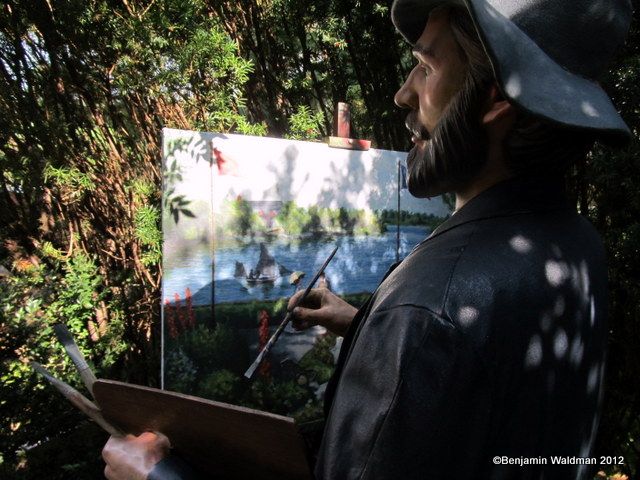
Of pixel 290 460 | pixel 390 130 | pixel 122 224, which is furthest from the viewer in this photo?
pixel 390 130

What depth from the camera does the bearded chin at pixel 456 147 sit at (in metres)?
0.92

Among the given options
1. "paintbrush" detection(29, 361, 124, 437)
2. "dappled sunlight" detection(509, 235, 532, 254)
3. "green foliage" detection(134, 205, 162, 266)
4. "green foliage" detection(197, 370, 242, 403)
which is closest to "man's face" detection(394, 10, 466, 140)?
"dappled sunlight" detection(509, 235, 532, 254)

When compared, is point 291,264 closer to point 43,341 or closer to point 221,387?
point 221,387

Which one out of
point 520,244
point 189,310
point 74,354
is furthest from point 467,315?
point 189,310

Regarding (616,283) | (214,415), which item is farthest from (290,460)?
(616,283)

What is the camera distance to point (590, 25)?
2.89 feet

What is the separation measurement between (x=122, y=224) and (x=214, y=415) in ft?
6.92

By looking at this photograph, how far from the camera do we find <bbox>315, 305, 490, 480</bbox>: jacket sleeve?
0.71 meters

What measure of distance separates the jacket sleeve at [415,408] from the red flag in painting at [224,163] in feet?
4.45

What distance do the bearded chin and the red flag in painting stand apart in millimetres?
1086

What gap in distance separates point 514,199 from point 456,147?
0.15 meters

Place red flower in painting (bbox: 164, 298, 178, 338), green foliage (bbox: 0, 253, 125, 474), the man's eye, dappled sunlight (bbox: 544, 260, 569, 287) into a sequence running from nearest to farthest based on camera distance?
dappled sunlight (bbox: 544, 260, 569, 287), the man's eye, red flower in painting (bbox: 164, 298, 178, 338), green foliage (bbox: 0, 253, 125, 474)

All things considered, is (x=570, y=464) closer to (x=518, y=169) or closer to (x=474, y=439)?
(x=474, y=439)

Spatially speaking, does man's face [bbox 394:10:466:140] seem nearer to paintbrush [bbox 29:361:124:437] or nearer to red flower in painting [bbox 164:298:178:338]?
paintbrush [bbox 29:361:124:437]
